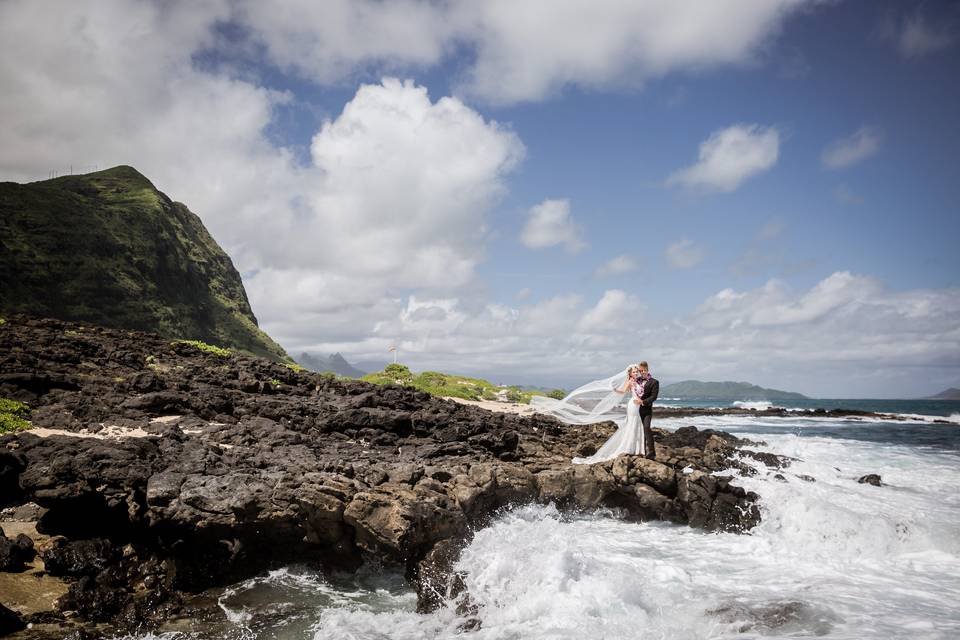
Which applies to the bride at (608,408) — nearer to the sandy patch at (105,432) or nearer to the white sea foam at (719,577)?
the white sea foam at (719,577)

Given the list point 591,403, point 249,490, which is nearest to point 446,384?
point 591,403

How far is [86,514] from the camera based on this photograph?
9805mm

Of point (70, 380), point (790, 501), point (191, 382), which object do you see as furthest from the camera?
point (191, 382)

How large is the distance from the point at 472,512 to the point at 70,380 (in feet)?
53.8

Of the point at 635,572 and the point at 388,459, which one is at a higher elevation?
the point at 388,459

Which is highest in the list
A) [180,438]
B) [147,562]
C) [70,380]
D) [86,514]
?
[70,380]

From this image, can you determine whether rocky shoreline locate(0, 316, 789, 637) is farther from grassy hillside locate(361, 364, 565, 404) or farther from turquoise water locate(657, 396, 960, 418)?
turquoise water locate(657, 396, 960, 418)

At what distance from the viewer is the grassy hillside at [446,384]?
38000mm

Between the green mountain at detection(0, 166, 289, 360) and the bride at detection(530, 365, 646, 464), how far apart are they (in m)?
49.3

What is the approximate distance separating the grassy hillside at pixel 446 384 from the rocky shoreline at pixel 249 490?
18961mm

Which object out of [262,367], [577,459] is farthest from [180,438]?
[262,367]

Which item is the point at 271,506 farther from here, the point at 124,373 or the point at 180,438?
the point at 124,373

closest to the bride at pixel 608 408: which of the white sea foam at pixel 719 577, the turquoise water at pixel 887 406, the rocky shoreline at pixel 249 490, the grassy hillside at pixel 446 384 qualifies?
the rocky shoreline at pixel 249 490

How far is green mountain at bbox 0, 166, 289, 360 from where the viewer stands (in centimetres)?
5122
